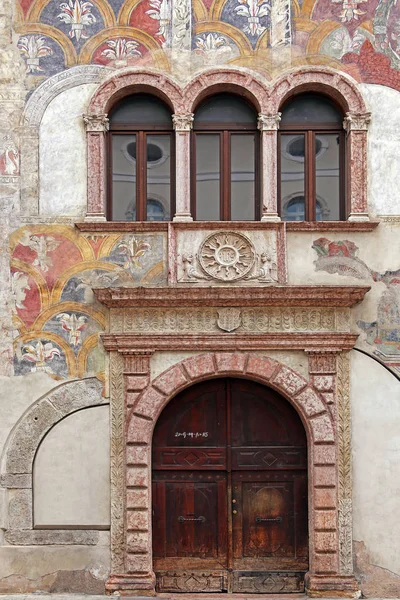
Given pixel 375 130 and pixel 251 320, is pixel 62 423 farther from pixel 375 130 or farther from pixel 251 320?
pixel 375 130

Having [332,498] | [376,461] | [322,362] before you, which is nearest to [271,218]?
[322,362]

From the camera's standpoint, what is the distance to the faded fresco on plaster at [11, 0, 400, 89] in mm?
11273

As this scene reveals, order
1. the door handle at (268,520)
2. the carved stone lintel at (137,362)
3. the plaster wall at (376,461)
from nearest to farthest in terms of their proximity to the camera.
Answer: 1. the plaster wall at (376,461)
2. the carved stone lintel at (137,362)
3. the door handle at (268,520)

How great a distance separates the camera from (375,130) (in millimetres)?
11227

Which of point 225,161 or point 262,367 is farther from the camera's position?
point 225,161

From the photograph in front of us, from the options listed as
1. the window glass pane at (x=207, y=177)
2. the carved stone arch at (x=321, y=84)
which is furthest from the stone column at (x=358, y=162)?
the window glass pane at (x=207, y=177)

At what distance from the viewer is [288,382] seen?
10.9m

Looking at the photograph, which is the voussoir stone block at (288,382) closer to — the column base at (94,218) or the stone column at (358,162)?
the stone column at (358,162)

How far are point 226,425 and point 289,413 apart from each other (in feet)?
2.53

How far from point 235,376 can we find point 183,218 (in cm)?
198

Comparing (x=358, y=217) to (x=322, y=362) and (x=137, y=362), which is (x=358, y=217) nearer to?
(x=322, y=362)

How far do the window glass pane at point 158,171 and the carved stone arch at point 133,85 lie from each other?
477mm

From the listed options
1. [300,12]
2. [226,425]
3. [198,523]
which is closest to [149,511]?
[198,523]

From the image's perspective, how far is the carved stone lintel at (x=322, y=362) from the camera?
35.9ft
